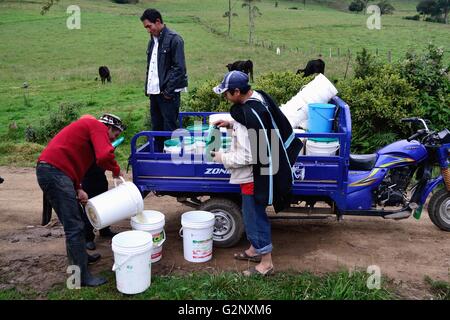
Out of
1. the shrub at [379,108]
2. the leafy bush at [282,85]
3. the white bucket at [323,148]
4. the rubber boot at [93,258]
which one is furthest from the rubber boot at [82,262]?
the shrub at [379,108]

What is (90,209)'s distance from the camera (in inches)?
185

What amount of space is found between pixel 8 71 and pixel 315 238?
897 inches

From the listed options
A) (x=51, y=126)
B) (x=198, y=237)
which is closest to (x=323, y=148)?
(x=198, y=237)

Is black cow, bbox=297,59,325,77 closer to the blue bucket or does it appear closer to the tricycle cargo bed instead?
the blue bucket

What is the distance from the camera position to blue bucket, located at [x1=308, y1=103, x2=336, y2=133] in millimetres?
5543

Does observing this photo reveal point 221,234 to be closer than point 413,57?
Yes

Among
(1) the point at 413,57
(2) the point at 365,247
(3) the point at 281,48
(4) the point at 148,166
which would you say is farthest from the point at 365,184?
(3) the point at 281,48

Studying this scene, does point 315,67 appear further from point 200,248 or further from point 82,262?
point 82,262

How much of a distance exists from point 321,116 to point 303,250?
5.03 ft

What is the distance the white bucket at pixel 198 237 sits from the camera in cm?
488

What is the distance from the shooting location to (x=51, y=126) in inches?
430

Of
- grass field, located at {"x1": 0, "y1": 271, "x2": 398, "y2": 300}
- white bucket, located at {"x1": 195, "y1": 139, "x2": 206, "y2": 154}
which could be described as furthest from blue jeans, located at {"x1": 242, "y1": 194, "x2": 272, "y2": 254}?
Result: white bucket, located at {"x1": 195, "y1": 139, "x2": 206, "y2": 154}
